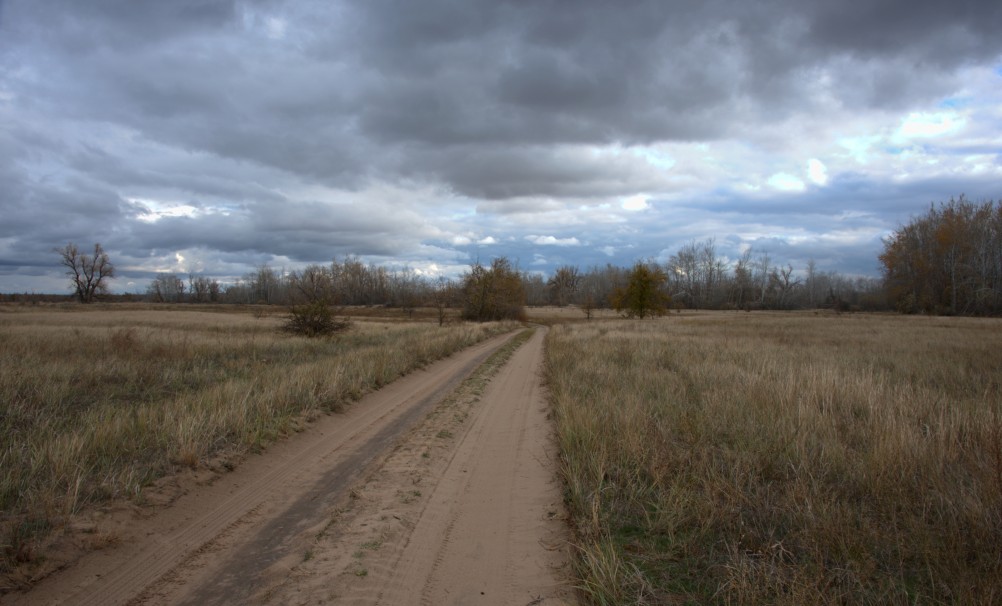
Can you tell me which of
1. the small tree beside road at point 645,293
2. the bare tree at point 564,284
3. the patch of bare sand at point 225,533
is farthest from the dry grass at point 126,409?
the bare tree at point 564,284

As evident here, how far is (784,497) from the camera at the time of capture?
4742 millimetres

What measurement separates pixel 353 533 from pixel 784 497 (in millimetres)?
4181

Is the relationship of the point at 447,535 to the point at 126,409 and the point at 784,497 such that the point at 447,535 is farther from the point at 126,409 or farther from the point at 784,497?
the point at 126,409

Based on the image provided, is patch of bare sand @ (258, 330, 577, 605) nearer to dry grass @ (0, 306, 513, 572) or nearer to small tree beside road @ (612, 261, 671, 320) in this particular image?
dry grass @ (0, 306, 513, 572)

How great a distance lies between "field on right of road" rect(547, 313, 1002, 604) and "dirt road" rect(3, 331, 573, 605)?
0.58m

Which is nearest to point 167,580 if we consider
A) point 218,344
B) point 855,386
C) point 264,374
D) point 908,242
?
point 264,374

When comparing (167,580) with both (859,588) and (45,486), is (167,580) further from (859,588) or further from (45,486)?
(859,588)

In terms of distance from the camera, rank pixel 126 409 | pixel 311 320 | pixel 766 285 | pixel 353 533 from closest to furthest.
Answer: pixel 353 533, pixel 126 409, pixel 311 320, pixel 766 285

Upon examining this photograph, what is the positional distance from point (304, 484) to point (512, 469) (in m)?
2.61

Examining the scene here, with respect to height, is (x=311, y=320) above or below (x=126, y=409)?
above

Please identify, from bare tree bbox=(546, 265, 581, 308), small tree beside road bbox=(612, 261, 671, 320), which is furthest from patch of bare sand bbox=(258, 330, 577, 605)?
bare tree bbox=(546, 265, 581, 308)

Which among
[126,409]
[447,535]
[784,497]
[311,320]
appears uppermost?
[311,320]

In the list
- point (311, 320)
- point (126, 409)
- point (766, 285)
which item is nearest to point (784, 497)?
point (126, 409)

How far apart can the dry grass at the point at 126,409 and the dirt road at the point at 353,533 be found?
54 cm
